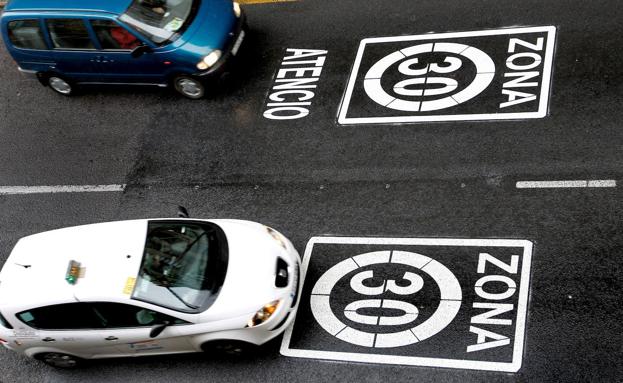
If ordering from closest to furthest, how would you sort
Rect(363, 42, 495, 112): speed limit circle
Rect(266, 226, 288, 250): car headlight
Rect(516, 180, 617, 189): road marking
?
Rect(266, 226, 288, 250): car headlight < Rect(516, 180, 617, 189): road marking < Rect(363, 42, 495, 112): speed limit circle

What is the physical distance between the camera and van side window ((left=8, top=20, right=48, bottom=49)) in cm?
1280

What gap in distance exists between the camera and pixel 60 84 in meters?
13.4

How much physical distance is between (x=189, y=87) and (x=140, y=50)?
1.05m

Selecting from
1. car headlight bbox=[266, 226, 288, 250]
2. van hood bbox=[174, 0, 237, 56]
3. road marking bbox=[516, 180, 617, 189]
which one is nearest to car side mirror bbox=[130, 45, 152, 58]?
van hood bbox=[174, 0, 237, 56]

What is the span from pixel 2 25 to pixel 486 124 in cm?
841

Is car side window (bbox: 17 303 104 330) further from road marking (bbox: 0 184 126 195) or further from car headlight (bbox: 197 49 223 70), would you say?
car headlight (bbox: 197 49 223 70)

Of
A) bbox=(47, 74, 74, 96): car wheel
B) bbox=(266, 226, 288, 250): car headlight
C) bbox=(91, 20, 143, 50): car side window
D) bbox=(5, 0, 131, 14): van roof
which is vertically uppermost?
bbox=(5, 0, 131, 14): van roof

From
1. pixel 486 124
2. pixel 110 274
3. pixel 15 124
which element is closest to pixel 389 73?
pixel 486 124

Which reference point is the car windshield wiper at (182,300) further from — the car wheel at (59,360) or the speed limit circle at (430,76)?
the speed limit circle at (430,76)

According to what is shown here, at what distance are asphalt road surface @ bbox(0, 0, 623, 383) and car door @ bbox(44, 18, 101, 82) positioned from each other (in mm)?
653

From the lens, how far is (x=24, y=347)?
9.31 m

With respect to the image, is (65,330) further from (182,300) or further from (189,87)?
(189,87)

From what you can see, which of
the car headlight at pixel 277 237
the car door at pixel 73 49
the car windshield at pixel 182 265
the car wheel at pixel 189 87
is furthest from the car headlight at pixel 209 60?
the car headlight at pixel 277 237

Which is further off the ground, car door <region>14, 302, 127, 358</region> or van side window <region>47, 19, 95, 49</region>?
van side window <region>47, 19, 95, 49</region>
